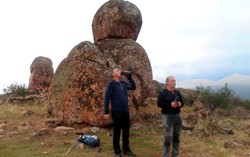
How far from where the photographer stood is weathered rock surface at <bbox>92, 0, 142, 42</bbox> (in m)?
17.9

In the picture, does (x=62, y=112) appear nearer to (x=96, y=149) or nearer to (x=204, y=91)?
(x=96, y=149)

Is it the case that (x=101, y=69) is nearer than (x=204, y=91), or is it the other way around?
(x=101, y=69)

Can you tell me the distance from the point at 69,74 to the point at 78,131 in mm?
2396

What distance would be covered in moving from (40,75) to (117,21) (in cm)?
1564

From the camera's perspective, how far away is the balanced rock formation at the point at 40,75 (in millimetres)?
31344

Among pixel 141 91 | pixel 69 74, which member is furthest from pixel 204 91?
pixel 69 74

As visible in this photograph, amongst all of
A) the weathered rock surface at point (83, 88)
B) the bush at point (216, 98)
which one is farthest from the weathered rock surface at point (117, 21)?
the bush at point (216, 98)

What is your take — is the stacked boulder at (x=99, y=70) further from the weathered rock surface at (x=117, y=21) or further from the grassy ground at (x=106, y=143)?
the grassy ground at (x=106, y=143)

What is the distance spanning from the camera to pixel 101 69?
14430mm

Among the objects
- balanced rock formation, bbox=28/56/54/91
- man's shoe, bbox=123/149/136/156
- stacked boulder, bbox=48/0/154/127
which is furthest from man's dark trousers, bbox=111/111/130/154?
balanced rock formation, bbox=28/56/54/91

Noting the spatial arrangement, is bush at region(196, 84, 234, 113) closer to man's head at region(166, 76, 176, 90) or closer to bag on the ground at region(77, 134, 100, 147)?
bag on the ground at region(77, 134, 100, 147)

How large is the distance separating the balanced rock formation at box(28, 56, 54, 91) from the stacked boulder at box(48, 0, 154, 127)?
14.5 metres

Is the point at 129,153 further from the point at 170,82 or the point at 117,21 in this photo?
the point at 117,21

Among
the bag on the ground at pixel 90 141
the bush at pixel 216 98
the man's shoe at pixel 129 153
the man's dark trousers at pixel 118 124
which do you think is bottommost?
the man's shoe at pixel 129 153
